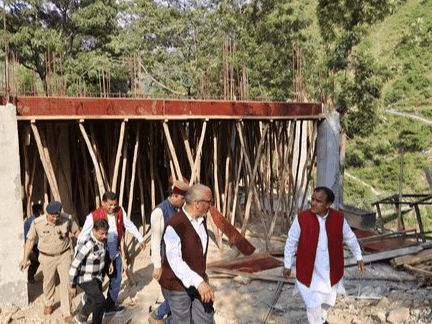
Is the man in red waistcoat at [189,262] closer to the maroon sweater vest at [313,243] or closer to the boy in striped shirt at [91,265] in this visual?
the maroon sweater vest at [313,243]

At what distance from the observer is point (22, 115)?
18.0 ft

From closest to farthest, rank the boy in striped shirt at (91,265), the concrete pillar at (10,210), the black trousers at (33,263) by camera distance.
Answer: the boy in striped shirt at (91,265) → the concrete pillar at (10,210) → the black trousers at (33,263)

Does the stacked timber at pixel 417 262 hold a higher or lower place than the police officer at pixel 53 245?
lower

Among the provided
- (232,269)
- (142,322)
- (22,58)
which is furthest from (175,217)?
(22,58)

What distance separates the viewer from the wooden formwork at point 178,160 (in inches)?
289

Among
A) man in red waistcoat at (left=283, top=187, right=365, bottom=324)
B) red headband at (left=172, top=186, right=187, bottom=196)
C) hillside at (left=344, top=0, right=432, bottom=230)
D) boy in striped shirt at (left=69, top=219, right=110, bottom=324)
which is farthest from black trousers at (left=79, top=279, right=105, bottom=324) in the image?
hillside at (left=344, top=0, right=432, bottom=230)

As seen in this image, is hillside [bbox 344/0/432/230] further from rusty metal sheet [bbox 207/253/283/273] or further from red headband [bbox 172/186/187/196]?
red headband [bbox 172/186/187/196]

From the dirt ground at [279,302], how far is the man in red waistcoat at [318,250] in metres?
1.23

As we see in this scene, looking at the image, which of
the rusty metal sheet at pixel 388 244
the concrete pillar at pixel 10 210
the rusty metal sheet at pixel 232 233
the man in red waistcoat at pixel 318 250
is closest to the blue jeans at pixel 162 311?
the man in red waistcoat at pixel 318 250

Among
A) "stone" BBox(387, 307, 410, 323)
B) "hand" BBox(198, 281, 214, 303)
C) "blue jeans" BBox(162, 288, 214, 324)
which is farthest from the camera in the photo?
"stone" BBox(387, 307, 410, 323)

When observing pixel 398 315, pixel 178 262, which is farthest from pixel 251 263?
pixel 178 262

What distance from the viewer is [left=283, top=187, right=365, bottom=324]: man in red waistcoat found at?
3617mm

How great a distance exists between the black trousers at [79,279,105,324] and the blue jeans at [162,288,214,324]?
1.30m

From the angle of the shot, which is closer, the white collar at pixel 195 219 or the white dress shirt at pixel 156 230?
the white collar at pixel 195 219
